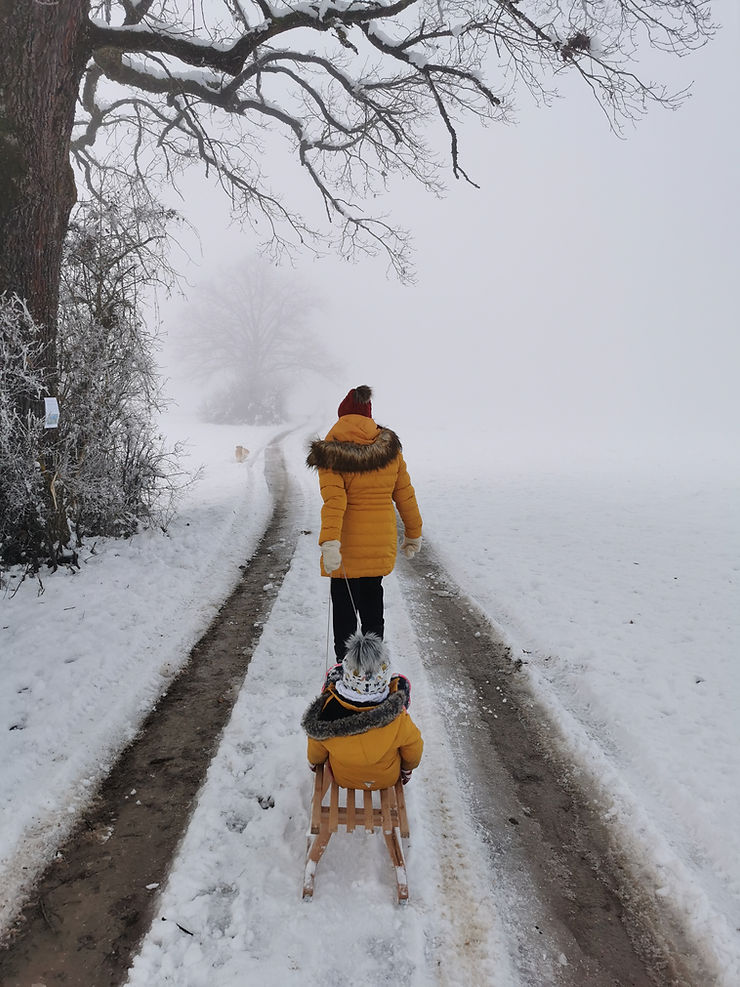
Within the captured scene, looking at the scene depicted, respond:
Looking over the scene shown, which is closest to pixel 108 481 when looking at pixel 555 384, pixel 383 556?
pixel 383 556

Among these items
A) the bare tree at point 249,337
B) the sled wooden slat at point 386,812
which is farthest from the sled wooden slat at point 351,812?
the bare tree at point 249,337

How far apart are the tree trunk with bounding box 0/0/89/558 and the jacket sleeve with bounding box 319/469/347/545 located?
3.67 metres

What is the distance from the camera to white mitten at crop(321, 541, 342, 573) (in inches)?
139

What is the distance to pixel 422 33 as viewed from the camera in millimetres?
6734

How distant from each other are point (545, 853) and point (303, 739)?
5.39ft

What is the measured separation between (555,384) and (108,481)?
58.7 metres

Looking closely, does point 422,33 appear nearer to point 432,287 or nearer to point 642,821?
point 642,821

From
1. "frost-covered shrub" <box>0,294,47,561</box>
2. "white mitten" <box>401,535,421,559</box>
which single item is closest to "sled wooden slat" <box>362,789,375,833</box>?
"white mitten" <box>401,535,421,559</box>

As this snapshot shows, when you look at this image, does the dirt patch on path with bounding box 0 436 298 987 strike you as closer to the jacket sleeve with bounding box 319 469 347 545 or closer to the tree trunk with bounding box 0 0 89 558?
the jacket sleeve with bounding box 319 469 347 545

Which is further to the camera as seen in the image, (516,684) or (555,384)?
(555,384)

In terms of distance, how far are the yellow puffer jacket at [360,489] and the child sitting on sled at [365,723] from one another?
115 centimetres

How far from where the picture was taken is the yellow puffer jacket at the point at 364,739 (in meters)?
2.57

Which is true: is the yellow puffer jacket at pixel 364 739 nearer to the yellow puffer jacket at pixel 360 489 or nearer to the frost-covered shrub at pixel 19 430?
the yellow puffer jacket at pixel 360 489

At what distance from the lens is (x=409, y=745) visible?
2.68 m
